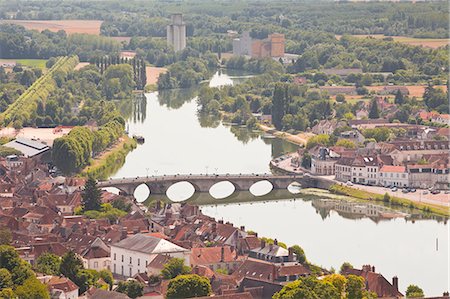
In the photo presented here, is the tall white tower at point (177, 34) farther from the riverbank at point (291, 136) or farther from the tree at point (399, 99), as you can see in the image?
the riverbank at point (291, 136)

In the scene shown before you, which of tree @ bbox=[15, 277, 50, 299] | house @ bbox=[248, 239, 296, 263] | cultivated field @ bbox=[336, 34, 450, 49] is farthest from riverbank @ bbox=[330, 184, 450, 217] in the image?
cultivated field @ bbox=[336, 34, 450, 49]

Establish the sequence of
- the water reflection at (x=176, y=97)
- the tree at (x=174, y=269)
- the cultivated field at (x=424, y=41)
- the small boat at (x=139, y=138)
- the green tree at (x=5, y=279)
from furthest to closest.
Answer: the cultivated field at (x=424, y=41) < the water reflection at (x=176, y=97) < the small boat at (x=139, y=138) < the tree at (x=174, y=269) < the green tree at (x=5, y=279)

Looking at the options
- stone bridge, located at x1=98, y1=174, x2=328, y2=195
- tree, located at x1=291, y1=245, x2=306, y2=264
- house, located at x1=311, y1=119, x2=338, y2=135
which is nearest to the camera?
tree, located at x1=291, y1=245, x2=306, y2=264

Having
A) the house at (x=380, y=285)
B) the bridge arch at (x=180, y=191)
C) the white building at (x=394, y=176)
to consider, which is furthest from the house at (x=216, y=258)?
the white building at (x=394, y=176)

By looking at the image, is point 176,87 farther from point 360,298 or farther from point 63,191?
point 360,298

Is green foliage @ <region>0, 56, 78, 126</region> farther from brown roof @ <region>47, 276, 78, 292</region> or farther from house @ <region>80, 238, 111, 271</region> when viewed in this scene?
brown roof @ <region>47, 276, 78, 292</region>

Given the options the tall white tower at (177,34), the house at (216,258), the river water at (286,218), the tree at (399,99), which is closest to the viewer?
the house at (216,258)

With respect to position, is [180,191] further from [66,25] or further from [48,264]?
[66,25]
